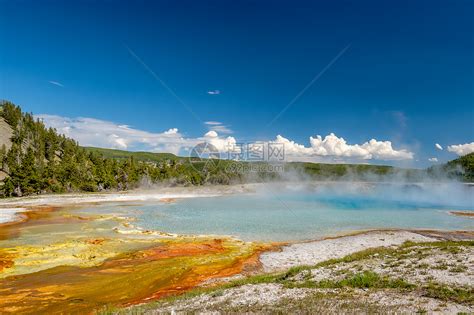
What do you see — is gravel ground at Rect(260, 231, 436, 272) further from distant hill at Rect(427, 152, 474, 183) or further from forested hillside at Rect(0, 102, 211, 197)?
distant hill at Rect(427, 152, 474, 183)

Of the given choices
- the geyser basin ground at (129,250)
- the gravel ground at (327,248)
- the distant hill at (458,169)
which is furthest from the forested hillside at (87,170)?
the gravel ground at (327,248)

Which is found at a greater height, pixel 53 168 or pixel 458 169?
pixel 458 169

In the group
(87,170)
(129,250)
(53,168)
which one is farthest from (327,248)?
(87,170)

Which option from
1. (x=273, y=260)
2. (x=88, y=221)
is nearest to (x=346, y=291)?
(x=273, y=260)

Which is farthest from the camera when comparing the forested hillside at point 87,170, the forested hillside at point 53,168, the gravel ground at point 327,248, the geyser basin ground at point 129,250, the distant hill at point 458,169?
the distant hill at point 458,169

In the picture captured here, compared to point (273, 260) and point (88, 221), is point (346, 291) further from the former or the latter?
point (88, 221)

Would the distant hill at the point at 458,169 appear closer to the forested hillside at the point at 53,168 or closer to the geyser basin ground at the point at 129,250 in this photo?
the geyser basin ground at the point at 129,250

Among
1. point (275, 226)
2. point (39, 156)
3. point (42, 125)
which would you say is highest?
point (42, 125)

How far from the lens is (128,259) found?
20.7 meters

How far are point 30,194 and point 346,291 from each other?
75.9 m

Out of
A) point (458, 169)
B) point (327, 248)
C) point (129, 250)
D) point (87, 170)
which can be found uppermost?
point (458, 169)

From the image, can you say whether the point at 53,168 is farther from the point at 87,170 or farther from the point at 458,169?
the point at 458,169

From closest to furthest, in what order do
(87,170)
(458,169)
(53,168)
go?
(53,168) < (87,170) < (458,169)

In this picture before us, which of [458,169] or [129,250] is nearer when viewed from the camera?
[129,250]
